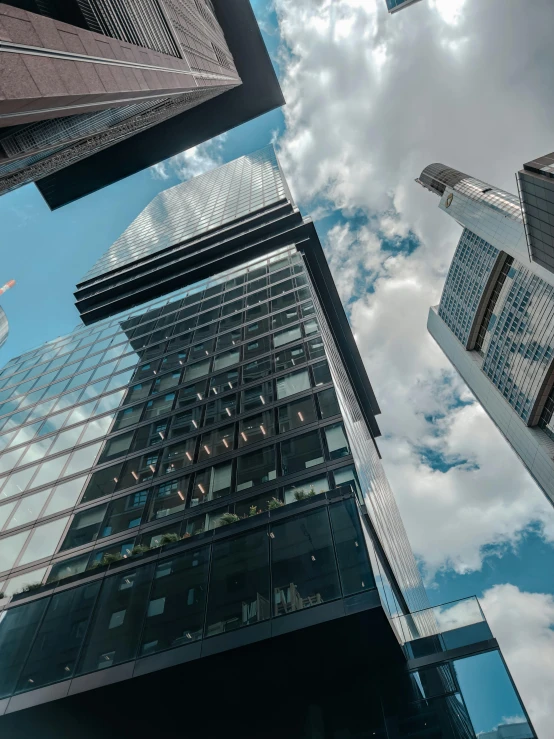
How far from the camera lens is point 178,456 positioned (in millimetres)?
25719

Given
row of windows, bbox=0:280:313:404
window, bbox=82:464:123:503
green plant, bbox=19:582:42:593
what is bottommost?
green plant, bbox=19:582:42:593

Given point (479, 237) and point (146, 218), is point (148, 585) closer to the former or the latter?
point (146, 218)

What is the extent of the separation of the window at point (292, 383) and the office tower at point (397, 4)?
108453mm

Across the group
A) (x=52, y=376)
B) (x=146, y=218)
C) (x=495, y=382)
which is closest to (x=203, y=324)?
(x=52, y=376)

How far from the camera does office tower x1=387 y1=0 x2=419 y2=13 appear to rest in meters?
97.8

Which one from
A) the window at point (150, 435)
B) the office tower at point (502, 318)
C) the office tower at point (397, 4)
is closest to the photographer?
the window at point (150, 435)

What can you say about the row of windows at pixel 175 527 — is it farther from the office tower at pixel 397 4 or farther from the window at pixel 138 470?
the office tower at pixel 397 4

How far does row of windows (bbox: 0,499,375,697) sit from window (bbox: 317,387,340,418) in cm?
675

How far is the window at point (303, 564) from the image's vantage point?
48.4ft

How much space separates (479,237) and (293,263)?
80.7 m

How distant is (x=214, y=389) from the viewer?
2980 cm

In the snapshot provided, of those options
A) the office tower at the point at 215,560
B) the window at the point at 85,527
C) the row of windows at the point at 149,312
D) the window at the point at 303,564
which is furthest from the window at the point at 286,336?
the window at the point at 303,564

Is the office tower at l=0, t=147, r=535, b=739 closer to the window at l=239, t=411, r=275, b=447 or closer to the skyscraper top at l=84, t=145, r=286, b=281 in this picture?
the window at l=239, t=411, r=275, b=447

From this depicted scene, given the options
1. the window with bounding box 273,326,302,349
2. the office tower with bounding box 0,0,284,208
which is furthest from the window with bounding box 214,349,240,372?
the office tower with bounding box 0,0,284,208
